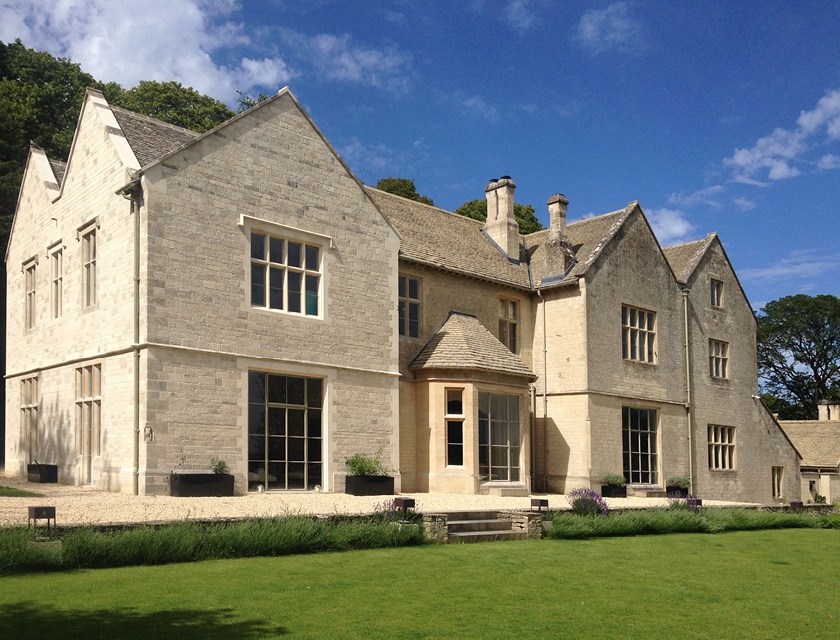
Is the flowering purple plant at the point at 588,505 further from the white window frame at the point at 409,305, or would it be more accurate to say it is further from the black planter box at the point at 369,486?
the white window frame at the point at 409,305

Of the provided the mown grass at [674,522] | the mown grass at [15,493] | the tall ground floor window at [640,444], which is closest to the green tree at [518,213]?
the tall ground floor window at [640,444]

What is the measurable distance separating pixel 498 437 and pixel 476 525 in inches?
335

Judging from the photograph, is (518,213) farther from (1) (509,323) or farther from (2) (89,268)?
(2) (89,268)

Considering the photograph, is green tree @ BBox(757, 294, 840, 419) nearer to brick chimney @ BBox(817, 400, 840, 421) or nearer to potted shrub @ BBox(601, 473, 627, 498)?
brick chimney @ BBox(817, 400, 840, 421)

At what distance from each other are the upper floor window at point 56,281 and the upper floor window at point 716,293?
82.5 ft

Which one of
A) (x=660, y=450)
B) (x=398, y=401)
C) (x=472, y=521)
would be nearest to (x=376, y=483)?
(x=398, y=401)

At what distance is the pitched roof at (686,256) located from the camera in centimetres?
3372

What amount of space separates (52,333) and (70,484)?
14.7ft

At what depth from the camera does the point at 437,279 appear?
26641 mm

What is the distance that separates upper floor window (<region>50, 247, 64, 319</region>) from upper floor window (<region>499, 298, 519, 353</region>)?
46.1 feet

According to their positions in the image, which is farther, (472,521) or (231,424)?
(231,424)

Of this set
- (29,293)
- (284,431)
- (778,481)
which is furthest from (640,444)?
(29,293)

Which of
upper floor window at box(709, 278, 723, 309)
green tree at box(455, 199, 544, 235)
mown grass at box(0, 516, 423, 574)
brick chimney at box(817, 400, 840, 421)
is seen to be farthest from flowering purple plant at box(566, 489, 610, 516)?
brick chimney at box(817, 400, 840, 421)

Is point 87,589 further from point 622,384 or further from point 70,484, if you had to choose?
point 622,384
